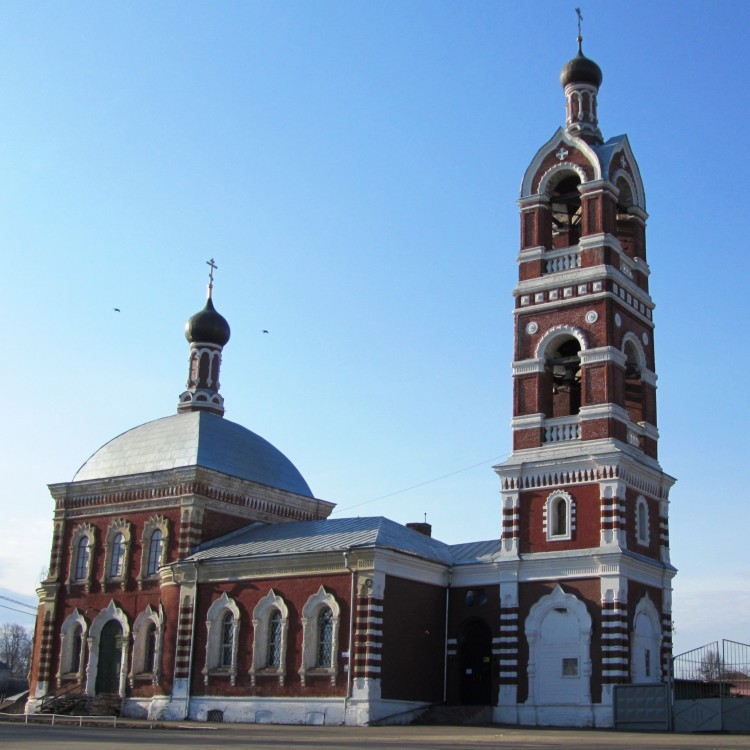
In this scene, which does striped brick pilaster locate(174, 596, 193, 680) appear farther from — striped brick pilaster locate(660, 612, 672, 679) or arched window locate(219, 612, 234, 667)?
striped brick pilaster locate(660, 612, 672, 679)

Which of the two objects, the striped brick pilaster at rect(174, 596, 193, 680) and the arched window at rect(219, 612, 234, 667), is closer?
the arched window at rect(219, 612, 234, 667)

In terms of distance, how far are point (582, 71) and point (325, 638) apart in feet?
65.4

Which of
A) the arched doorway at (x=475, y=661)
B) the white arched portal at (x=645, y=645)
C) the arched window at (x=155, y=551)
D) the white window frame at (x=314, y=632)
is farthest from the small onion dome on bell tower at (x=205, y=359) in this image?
the white arched portal at (x=645, y=645)

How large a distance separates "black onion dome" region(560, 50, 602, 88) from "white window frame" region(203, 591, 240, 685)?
796 inches

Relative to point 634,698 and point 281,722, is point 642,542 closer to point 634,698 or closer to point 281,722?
point 634,698

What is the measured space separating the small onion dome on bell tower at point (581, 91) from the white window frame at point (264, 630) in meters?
17.7

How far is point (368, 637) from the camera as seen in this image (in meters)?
30.0

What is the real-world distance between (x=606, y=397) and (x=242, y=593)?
12652mm

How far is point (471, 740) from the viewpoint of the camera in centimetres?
2202

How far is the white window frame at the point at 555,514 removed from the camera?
101ft

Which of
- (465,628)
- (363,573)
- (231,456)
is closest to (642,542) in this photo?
(465,628)

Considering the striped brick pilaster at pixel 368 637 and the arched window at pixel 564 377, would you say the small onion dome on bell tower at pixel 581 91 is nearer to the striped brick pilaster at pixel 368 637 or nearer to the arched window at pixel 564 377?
the arched window at pixel 564 377

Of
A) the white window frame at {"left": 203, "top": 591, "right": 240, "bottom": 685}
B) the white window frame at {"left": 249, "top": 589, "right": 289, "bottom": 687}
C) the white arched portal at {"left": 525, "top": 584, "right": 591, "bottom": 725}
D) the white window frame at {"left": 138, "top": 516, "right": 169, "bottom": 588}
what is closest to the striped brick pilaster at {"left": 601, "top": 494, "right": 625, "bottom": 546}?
the white arched portal at {"left": 525, "top": 584, "right": 591, "bottom": 725}

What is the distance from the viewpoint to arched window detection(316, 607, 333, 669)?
31328 mm
